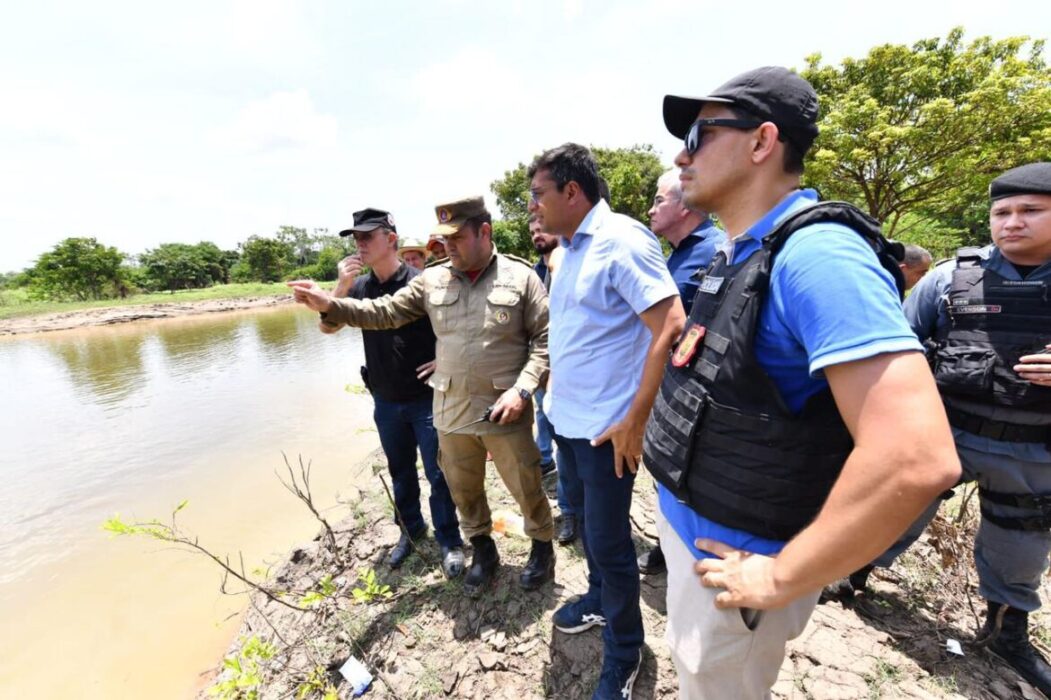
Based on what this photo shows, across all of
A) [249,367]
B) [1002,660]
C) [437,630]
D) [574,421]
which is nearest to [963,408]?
[1002,660]

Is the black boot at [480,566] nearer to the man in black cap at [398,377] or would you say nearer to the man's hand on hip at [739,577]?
the man in black cap at [398,377]

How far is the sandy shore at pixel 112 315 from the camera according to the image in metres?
22.4

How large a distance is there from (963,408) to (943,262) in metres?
0.73

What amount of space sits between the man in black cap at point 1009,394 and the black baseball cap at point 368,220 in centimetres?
301

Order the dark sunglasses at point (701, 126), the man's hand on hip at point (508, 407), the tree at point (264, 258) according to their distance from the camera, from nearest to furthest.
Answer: the dark sunglasses at point (701, 126) → the man's hand on hip at point (508, 407) → the tree at point (264, 258)

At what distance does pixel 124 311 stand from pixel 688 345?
33605 millimetres

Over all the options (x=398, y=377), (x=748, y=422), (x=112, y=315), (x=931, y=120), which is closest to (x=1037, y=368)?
(x=748, y=422)

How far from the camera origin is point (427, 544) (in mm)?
3244

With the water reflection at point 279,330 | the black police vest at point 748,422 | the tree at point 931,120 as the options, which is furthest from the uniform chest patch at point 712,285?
the water reflection at point 279,330

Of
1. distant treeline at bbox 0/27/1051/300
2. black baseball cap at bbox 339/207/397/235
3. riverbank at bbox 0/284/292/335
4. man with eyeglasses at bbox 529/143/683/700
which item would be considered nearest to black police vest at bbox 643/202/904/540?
man with eyeglasses at bbox 529/143/683/700

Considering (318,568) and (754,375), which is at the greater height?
(754,375)

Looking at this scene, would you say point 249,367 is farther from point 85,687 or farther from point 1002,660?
point 1002,660

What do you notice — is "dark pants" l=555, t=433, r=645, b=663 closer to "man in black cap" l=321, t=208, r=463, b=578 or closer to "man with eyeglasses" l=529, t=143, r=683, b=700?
"man with eyeglasses" l=529, t=143, r=683, b=700

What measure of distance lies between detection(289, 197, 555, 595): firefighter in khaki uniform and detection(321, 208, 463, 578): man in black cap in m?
0.32
